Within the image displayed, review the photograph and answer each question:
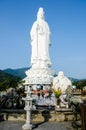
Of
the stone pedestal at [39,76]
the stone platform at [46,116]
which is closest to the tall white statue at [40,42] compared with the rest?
the stone pedestal at [39,76]

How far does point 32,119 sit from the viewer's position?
10.5 metres

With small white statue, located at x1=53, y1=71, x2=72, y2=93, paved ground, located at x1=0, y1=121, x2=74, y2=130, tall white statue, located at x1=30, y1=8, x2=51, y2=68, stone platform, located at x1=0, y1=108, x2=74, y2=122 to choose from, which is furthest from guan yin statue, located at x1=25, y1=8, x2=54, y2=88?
paved ground, located at x1=0, y1=121, x2=74, y2=130

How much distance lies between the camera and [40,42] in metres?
23.5

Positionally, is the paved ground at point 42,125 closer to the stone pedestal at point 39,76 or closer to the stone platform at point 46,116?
the stone platform at point 46,116

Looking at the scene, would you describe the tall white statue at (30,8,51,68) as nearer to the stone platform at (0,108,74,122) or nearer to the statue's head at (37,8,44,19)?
the statue's head at (37,8,44,19)

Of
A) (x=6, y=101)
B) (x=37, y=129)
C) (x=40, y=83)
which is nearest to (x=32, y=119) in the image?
(x=37, y=129)

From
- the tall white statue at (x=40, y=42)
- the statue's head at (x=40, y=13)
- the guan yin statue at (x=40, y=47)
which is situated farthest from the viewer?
the statue's head at (x=40, y=13)

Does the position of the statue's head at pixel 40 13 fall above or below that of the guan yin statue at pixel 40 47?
above

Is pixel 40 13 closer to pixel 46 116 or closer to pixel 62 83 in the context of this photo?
pixel 62 83

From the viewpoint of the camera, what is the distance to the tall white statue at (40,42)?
76.2 ft

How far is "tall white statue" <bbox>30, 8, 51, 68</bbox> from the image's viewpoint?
23219 mm

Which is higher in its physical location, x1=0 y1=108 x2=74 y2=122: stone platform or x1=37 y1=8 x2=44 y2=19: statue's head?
x1=37 y1=8 x2=44 y2=19: statue's head

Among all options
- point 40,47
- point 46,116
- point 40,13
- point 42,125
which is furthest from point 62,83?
point 40,13

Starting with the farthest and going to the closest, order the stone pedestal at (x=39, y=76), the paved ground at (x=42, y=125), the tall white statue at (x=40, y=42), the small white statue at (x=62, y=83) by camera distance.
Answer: the tall white statue at (x=40, y=42) < the stone pedestal at (x=39, y=76) < the small white statue at (x=62, y=83) < the paved ground at (x=42, y=125)
